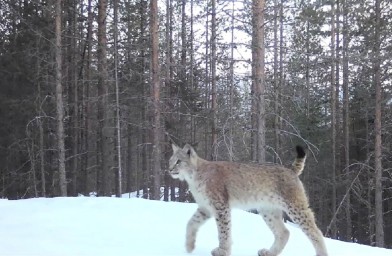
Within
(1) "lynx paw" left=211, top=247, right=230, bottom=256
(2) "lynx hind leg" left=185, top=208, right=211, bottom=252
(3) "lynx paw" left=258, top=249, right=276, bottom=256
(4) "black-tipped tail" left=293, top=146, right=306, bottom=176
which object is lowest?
(3) "lynx paw" left=258, top=249, right=276, bottom=256

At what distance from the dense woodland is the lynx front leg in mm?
8701

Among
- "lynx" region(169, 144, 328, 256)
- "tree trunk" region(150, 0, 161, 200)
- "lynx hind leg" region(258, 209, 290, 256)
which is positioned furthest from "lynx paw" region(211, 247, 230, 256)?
"tree trunk" region(150, 0, 161, 200)

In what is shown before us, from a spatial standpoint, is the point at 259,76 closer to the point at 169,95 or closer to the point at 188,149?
the point at 188,149

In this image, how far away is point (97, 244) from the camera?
654 cm

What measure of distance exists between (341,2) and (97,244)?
25.5 meters

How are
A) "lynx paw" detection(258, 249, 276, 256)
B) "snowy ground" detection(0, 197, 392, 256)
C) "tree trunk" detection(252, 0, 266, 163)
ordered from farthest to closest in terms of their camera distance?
"tree trunk" detection(252, 0, 266, 163) < "lynx paw" detection(258, 249, 276, 256) < "snowy ground" detection(0, 197, 392, 256)

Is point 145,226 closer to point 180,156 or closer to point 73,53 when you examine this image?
point 180,156

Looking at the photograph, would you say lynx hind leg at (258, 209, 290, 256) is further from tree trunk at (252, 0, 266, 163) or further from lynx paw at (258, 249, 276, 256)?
tree trunk at (252, 0, 266, 163)

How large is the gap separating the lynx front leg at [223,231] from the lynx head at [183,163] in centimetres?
78

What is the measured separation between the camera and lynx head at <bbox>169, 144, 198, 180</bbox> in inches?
270

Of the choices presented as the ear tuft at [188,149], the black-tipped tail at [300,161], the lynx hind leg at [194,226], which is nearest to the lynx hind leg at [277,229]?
the black-tipped tail at [300,161]

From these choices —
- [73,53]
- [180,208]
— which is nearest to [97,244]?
[180,208]

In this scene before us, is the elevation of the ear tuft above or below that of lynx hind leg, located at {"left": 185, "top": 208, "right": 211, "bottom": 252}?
above

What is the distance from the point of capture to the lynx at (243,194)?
6555 mm
